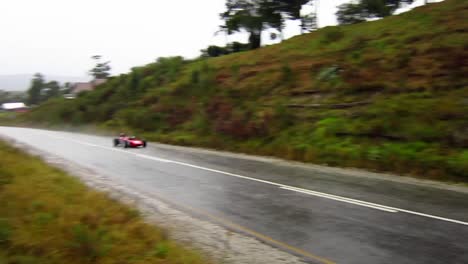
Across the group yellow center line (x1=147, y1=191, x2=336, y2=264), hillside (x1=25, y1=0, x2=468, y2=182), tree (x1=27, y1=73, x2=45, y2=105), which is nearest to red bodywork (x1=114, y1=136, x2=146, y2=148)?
hillside (x1=25, y1=0, x2=468, y2=182)

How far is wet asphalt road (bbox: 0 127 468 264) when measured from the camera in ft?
21.5

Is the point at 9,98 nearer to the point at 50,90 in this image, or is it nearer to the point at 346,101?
the point at 50,90

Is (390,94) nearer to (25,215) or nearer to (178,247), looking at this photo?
(178,247)

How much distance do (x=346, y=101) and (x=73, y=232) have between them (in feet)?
52.0

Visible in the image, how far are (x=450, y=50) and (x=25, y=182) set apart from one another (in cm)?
1710

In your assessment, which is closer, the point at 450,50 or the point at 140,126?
the point at 450,50

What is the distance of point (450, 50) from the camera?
18438 mm

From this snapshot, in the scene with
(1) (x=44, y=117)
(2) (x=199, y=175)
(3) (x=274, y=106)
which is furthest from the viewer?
(1) (x=44, y=117)

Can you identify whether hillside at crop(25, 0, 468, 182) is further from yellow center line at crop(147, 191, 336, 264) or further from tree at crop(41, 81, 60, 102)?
tree at crop(41, 81, 60, 102)

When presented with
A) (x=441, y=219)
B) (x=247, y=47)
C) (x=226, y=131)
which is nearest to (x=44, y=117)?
(x=247, y=47)

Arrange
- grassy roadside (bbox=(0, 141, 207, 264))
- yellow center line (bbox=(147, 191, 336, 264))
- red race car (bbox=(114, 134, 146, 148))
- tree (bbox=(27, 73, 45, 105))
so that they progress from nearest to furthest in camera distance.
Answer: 1. grassy roadside (bbox=(0, 141, 207, 264))
2. yellow center line (bbox=(147, 191, 336, 264))
3. red race car (bbox=(114, 134, 146, 148))
4. tree (bbox=(27, 73, 45, 105))

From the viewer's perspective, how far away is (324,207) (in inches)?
363

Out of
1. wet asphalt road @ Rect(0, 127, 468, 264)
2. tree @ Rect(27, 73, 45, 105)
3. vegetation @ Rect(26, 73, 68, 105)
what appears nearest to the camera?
wet asphalt road @ Rect(0, 127, 468, 264)

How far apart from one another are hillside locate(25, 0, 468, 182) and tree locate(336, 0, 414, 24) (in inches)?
293
